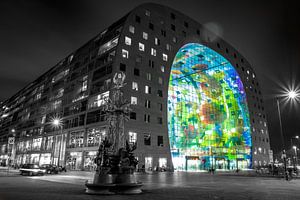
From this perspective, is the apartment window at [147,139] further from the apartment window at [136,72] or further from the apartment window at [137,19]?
the apartment window at [137,19]

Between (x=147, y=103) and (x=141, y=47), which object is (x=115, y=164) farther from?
(x=141, y=47)

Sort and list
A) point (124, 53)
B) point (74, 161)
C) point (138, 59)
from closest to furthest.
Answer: point (124, 53)
point (138, 59)
point (74, 161)

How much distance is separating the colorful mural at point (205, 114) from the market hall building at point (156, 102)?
1.03ft

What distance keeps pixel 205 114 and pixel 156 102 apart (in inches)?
1002

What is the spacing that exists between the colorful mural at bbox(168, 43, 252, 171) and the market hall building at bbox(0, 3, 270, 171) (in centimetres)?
32

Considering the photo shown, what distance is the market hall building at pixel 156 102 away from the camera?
182ft

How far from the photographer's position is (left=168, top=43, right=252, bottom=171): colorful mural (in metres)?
66.6

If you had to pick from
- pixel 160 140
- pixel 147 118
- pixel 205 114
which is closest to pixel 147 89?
pixel 147 118

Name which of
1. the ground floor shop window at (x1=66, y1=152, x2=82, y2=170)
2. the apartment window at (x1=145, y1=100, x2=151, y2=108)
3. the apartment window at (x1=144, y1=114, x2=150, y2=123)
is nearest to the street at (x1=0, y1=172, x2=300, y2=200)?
the apartment window at (x1=144, y1=114, x2=150, y2=123)

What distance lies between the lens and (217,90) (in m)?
86.1

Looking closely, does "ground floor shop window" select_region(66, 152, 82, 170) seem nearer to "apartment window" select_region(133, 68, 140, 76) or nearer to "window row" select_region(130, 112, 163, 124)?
"window row" select_region(130, 112, 163, 124)

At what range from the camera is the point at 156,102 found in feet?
193

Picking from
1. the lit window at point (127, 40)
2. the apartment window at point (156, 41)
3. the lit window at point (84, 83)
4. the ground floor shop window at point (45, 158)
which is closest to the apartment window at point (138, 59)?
the lit window at point (127, 40)

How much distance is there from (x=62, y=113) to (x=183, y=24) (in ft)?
150
